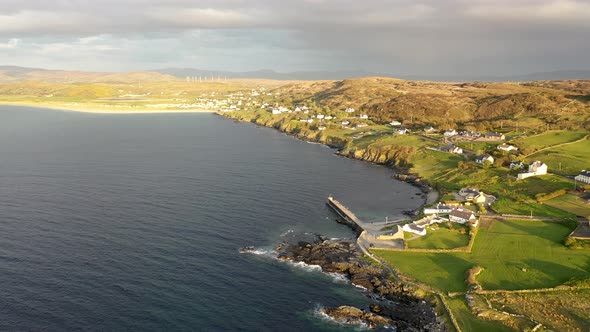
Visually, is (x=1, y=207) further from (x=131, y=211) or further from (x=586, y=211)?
(x=586, y=211)

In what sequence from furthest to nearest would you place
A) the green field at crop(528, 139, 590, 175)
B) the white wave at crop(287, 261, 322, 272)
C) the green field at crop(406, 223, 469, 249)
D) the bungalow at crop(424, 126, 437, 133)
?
the bungalow at crop(424, 126, 437, 133)
the green field at crop(528, 139, 590, 175)
the green field at crop(406, 223, 469, 249)
the white wave at crop(287, 261, 322, 272)

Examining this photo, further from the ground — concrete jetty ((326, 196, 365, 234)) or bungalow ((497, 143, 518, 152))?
bungalow ((497, 143, 518, 152))

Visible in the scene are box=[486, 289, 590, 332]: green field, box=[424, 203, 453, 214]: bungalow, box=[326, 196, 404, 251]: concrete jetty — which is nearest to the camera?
box=[486, 289, 590, 332]: green field

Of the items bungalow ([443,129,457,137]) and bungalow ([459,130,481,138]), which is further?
bungalow ([443,129,457,137])

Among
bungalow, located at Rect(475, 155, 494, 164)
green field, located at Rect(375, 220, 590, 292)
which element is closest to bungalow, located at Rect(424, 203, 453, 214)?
green field, located at Rect(375, 220, 590, 292)

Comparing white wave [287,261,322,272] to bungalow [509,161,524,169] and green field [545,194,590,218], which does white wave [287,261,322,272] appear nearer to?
green field [545,194,590,218]

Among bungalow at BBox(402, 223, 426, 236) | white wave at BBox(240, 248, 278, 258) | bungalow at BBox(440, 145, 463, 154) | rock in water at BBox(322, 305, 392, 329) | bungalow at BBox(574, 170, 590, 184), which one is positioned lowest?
rock in water at BBox(322, 305, 392, 329)
